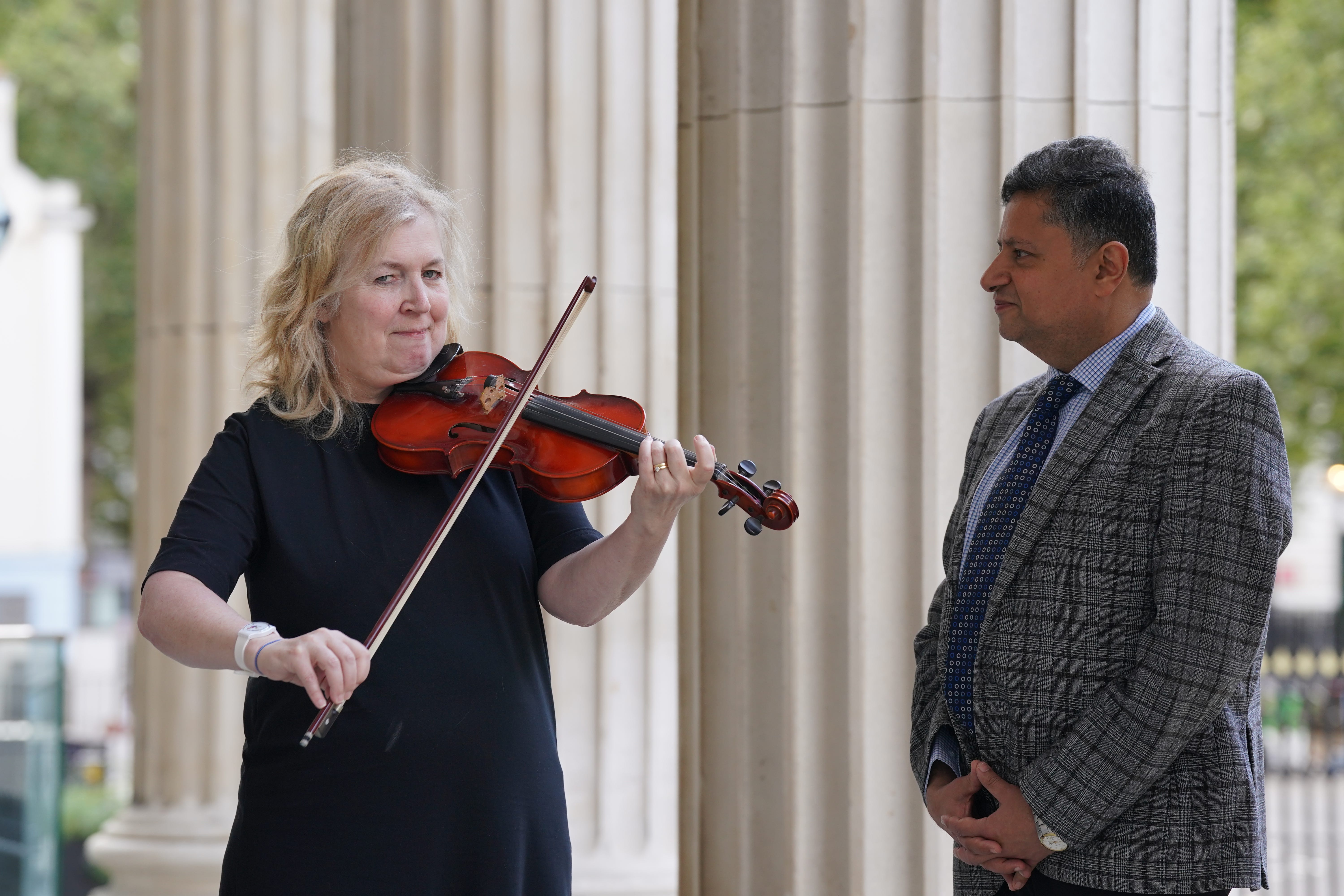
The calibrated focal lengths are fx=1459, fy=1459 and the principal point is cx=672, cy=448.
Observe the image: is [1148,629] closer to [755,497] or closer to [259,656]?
[755,497]

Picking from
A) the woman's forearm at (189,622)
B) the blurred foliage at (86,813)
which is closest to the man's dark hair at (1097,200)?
the woman's forearm at (189,622)

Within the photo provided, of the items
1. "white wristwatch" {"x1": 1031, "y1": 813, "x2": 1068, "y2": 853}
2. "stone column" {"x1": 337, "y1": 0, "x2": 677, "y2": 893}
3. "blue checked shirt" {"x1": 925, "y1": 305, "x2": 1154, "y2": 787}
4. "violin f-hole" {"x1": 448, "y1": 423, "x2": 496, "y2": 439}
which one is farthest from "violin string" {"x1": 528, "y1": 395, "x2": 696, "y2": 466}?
"stone column" {"x1": 337, "y1": 0, "x2": 677, "y2": 893}

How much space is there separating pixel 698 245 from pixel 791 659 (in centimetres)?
102

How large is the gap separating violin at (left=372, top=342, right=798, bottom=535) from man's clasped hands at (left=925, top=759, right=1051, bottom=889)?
0.56m

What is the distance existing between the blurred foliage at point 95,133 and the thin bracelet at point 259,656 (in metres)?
20.0

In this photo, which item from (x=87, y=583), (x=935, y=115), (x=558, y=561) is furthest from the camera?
(x=87, y=583)

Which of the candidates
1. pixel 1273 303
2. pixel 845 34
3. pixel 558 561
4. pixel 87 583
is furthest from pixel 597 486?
pixel 87 583

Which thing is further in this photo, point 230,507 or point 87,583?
point 87,583

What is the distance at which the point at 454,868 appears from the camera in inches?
92.7

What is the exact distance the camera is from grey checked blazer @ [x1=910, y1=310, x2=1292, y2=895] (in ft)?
7.23

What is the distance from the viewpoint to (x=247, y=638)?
7.06ft

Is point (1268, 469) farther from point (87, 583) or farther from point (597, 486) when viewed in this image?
point (87, 583)

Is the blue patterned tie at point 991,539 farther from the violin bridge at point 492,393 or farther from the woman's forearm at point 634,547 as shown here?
the violin bridge at point 492,393

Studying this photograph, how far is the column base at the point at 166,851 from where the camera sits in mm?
5953
